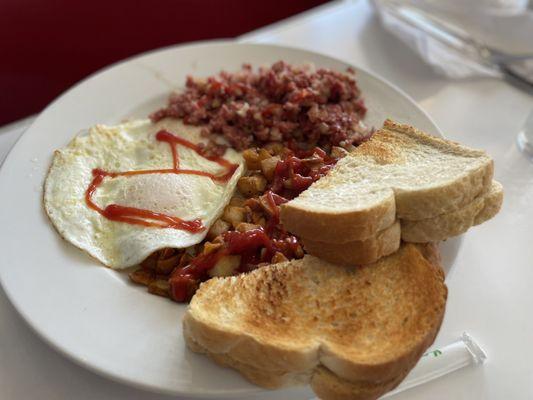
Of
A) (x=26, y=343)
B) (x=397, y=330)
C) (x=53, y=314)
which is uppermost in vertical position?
(x=397, y=330)

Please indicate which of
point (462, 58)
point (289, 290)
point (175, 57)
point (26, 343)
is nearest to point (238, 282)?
point (289, 290)

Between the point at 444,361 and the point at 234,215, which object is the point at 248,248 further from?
the point at 444,361

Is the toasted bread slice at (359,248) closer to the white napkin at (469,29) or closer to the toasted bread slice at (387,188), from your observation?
the toasted bread slice at (387,188)

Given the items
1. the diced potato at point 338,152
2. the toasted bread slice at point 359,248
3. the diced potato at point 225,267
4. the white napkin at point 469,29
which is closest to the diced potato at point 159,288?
the diced potato at point 225,267

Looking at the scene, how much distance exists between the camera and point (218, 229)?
244 centimetres

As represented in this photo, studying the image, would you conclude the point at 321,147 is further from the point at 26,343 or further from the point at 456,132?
the point at 26,343

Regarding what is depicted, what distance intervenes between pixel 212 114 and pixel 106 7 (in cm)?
196

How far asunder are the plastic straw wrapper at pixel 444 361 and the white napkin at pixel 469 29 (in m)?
1.92

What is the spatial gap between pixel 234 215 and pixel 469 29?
226 cm

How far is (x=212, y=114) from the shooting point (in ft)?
9.70

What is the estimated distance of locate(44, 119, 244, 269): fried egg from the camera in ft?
7.75

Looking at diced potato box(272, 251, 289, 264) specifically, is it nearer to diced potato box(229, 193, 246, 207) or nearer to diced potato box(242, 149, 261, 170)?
diced potato box(229, 193, 246, 207)

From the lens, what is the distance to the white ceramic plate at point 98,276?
1.86m

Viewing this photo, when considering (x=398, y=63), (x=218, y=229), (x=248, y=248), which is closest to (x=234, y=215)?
(x=218, y=229)
